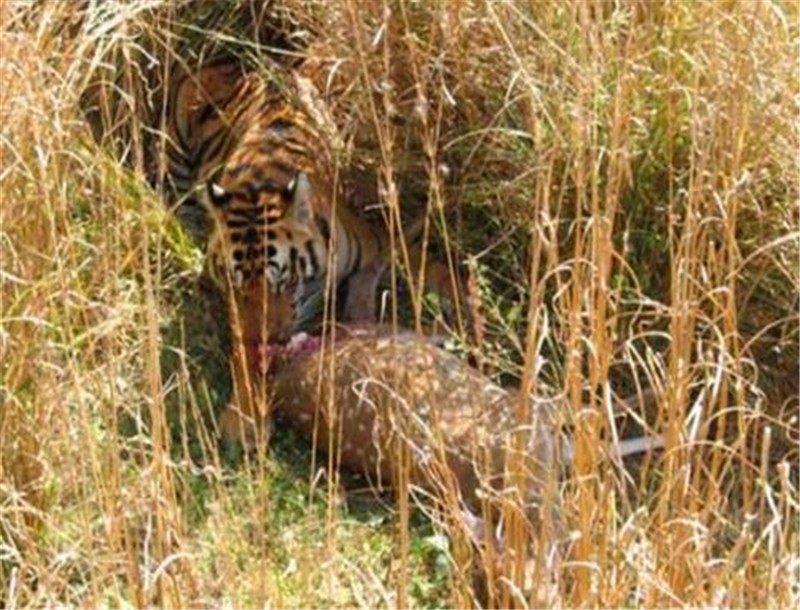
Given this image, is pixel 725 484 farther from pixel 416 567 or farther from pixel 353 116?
pixel 353 116

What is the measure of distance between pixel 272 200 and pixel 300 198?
69mm

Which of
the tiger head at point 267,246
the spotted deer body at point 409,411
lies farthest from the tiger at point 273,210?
the spotted deer body at point 409,411

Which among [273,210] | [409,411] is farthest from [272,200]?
[409,411]

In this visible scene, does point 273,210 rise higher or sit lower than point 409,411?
higher

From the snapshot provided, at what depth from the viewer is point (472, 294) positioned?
2494 mm

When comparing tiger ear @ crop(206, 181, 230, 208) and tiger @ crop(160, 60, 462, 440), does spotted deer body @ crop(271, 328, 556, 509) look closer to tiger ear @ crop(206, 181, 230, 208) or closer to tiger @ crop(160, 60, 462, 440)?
tiger @ crop(160, 60, 462, 440)

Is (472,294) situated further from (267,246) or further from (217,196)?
(217,196)

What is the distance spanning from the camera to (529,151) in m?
3.54

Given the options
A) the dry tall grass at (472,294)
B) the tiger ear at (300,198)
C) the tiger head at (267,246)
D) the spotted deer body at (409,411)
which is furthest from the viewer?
the tiger ear at (300,198)

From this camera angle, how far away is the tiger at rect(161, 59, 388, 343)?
3.59 m

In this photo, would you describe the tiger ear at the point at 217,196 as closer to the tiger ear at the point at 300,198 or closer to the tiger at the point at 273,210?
the tiger at the point at 273,210

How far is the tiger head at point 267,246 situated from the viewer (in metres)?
3.56

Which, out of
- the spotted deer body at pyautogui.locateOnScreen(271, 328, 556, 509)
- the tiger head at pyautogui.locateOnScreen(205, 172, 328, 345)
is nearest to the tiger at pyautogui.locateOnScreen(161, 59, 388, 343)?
the tiger head at pyautogui.locateOnScreen(205, 172, 328, 345)

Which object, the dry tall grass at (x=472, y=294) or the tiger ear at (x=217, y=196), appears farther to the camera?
the tiger ear at (x=217, y=196)
